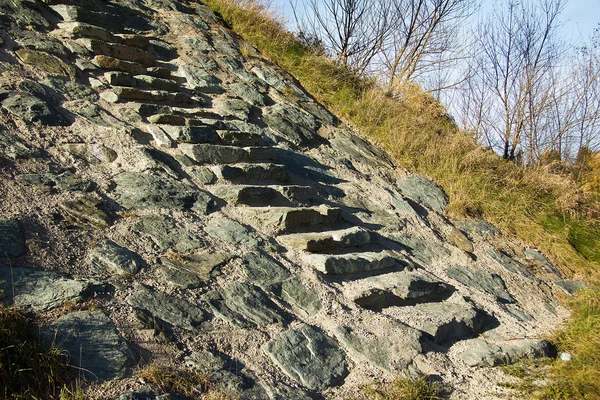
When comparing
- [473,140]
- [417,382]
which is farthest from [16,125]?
[473,140]

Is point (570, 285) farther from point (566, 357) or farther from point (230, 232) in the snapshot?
point (230, 232)

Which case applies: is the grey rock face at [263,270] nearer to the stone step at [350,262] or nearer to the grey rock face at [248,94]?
the stone step at [350,262]

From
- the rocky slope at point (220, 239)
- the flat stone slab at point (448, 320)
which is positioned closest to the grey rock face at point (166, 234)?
the rocky slope at point (220, 239)

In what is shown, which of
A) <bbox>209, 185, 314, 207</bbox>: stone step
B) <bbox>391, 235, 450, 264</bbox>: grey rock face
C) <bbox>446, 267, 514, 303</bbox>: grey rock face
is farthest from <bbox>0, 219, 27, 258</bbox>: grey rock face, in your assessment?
<bbox>446, 267, 514, 303</bbox>: grey rock face

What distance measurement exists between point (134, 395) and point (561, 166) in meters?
7.43

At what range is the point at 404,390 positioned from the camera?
3051 mm

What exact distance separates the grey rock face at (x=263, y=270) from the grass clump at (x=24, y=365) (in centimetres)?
147

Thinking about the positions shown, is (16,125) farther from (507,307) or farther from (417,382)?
(507,307)

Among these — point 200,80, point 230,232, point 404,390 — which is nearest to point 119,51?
point 200,80

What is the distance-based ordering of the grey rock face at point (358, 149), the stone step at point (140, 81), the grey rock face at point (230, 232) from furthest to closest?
the grey rock face at point (358, 149) < the stone step at point (140, 81) < the grey rock face at point (230, 232)

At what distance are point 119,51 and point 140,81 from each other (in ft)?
1.95

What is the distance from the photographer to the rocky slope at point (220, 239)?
2.96m

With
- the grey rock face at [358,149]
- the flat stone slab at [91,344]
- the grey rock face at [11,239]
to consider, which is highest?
the grey rock face at [358,149]

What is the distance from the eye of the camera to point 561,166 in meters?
8.03
